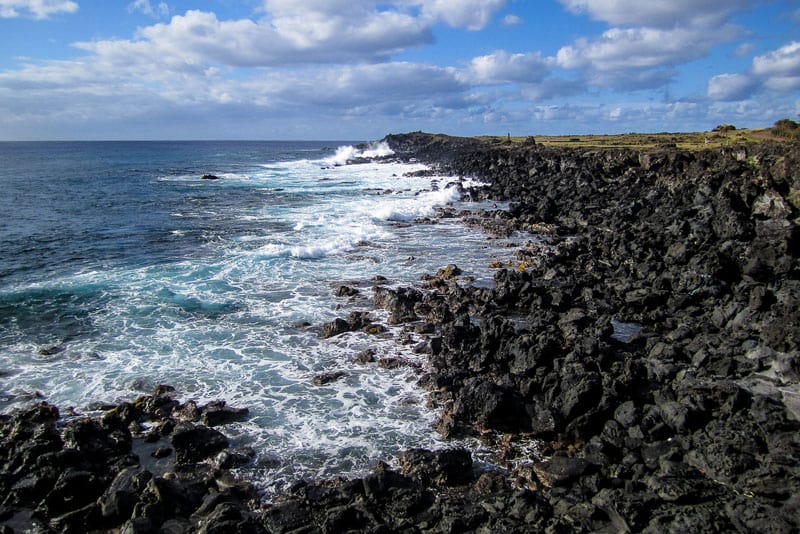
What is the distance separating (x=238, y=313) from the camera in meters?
20.0

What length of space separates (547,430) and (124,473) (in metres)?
8.95

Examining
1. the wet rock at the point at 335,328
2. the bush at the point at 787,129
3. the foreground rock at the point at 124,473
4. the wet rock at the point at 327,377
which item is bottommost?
the foreground rock at the point at 124,473

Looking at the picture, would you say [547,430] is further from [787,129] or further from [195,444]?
[787,129]

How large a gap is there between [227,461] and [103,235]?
28.1 meters

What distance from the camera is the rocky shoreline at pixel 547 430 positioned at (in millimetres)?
8969

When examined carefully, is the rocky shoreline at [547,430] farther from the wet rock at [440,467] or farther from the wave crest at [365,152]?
the wave crest at [365,152]

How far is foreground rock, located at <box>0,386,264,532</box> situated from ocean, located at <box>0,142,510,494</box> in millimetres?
766

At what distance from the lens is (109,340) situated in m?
17.5

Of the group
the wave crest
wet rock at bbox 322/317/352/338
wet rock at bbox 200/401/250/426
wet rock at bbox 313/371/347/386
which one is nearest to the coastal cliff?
wet rock at bbox 322/317/352/338

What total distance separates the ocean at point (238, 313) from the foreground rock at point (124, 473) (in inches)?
30.2

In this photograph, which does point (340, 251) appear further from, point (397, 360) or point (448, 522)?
point (448, 522)

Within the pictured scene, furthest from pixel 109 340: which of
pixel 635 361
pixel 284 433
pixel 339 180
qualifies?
pixel 339 180

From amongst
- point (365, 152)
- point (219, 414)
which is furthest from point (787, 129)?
point (365, 152)

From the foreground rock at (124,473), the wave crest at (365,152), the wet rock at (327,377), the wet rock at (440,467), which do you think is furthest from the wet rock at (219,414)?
the wave crest at (365,152)
